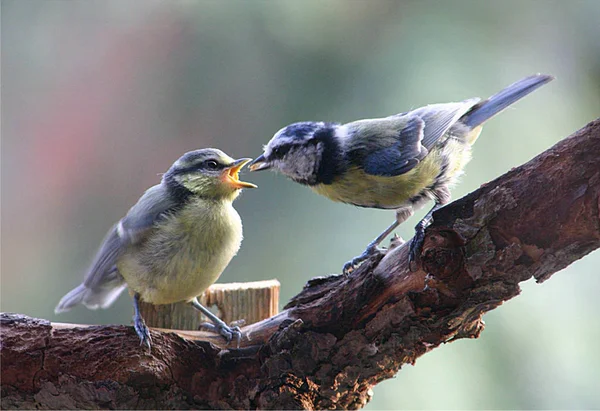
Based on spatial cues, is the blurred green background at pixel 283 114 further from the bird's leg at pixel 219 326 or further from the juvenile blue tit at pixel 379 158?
the bird's leg at pixel 219 326

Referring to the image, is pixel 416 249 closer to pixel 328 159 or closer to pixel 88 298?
pixel 328 159

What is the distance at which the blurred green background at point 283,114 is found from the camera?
1463 mm

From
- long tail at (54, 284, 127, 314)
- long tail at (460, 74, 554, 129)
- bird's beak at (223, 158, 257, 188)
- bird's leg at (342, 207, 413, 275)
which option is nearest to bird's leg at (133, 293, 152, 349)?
long tail at (54, 284, 127, 314)

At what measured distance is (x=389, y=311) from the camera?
108 centimetres

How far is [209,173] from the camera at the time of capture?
4.61 feet

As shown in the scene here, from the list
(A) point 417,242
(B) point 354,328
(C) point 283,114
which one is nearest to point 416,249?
(A) point 417,242

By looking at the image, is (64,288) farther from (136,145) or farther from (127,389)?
(127,389)

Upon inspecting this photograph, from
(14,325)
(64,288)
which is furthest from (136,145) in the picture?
(14,325)

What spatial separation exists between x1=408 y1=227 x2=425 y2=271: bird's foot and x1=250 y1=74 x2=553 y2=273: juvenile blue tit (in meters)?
0.23

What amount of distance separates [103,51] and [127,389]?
1168 mm

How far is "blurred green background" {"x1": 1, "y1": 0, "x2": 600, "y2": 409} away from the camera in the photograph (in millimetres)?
1463

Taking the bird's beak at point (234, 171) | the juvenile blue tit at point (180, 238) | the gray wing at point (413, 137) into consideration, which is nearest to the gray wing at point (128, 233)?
the juvenile blue tit at point (180, 238)

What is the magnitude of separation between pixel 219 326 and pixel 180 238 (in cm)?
23

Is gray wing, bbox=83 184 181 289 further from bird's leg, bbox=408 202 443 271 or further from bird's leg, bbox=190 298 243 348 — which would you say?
bird's leg, bbox=408 202 443 271
